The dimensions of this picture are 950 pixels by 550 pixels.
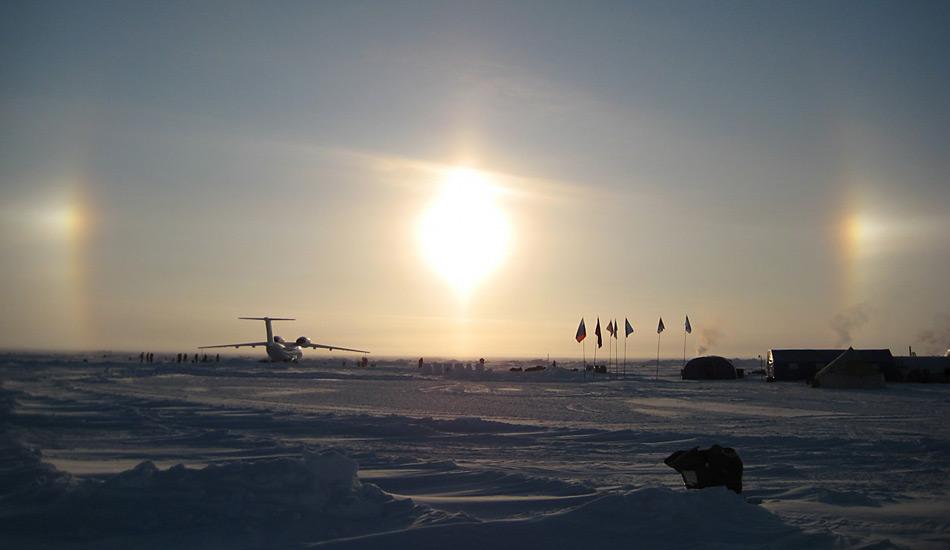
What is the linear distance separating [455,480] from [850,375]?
119ft

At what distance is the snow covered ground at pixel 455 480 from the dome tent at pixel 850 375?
1998 centimetres

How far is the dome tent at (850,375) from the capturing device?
1578 inches

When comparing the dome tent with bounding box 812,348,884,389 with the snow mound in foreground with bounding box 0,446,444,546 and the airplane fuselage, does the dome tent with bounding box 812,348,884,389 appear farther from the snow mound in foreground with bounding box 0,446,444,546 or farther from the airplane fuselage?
the airplane fuselage

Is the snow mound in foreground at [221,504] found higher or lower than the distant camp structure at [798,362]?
lower

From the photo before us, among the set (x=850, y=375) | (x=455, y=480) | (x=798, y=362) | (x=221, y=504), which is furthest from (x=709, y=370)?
(x=221, y=504)

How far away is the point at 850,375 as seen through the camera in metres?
40.2

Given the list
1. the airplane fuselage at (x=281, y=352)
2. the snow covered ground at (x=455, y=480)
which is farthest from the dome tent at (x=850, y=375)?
the airplane fuselage at (x=281, y=352)

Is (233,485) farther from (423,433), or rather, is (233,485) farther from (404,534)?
(423,433)

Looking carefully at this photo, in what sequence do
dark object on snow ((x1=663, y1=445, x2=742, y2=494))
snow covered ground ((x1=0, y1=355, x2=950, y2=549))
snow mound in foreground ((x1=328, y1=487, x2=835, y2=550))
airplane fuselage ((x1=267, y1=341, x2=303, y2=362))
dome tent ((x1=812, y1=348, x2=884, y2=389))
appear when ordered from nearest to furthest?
snow mound in foreground ((x1=328, y1=487, x2=835, y2=550)) < snow covered ground ((x1=0, y1=355, x2=950, y2=549)) < dark object on snow ((x1=663, y1=445, x2=742, y2=494)) < dome tent ((x1=812, y1=348, x2=884, y2=389)) < airplane fuselage ((x1=267, y1=341, x2=303, y2=362))

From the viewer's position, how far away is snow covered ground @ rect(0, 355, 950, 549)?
24.7 feet

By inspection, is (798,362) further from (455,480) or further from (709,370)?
(455,480)

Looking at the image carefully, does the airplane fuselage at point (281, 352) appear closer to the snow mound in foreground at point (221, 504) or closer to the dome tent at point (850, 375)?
the dome tent at point (850, 375)

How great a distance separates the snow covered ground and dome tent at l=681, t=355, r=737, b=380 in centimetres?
3169

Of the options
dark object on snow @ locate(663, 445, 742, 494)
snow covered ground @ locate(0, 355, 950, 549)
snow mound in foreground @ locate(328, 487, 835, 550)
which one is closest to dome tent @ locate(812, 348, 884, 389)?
snow covered ground @ locate(0, 355, 950, 549)
